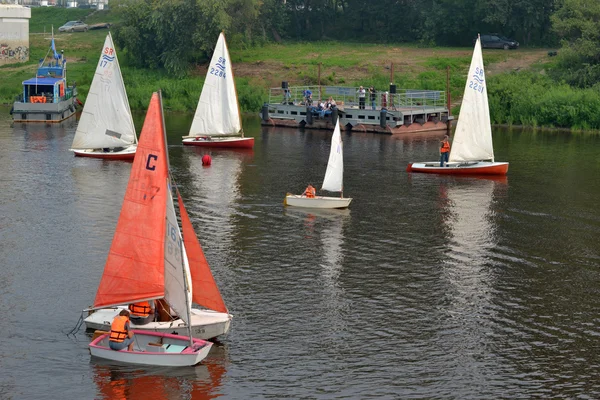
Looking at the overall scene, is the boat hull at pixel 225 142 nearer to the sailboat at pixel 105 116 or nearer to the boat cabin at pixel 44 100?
the sailboat at pixel 105 116

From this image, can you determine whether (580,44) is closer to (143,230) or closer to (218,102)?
(218,102)

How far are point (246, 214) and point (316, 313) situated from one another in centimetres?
1820

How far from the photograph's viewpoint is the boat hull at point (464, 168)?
69.3 meters

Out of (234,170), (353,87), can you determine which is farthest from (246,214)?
(353,87)

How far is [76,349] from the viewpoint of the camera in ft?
113

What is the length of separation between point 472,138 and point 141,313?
40.8 metres

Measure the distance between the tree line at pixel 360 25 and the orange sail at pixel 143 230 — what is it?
257 ft

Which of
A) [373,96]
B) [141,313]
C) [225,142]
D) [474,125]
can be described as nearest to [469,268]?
[141,313]

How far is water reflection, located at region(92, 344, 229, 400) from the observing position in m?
31.3

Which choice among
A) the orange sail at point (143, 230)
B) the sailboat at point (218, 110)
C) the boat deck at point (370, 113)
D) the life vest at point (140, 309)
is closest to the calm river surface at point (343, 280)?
the life vest at point (140, 309)

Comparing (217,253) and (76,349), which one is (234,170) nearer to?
(217,253)

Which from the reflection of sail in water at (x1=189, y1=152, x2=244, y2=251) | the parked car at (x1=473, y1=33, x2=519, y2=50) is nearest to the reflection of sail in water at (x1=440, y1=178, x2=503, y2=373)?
the reflection of sail in water at (x1=189, y1=152, x2=244, y2=251)

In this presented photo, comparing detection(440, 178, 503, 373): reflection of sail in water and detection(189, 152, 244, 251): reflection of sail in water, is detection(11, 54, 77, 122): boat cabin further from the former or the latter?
detection(440, 178, 503, 373): reflection of sail in water

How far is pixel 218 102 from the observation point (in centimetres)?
8100
